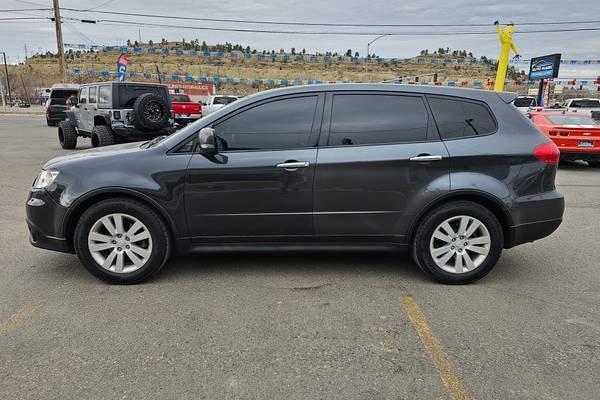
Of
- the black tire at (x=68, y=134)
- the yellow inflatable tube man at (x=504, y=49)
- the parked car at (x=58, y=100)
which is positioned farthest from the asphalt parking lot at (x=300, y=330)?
the parked car at (x=58, y=100)

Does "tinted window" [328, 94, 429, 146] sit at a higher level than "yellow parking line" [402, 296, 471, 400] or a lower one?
higher

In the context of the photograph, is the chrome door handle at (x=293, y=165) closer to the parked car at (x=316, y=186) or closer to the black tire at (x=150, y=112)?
the parked car at (x=316, y=186)

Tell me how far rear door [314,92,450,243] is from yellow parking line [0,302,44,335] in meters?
2.37

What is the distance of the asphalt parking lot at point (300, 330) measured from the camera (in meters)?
2.78

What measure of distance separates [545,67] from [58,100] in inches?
1122

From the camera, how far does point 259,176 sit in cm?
408

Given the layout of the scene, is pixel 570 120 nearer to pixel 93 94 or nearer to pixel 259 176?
pixel 259 176

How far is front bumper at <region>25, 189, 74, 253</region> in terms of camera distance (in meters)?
4.11

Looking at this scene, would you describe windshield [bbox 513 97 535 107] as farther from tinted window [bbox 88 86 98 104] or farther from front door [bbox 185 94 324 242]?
front door [bbox 185 94 324 242]

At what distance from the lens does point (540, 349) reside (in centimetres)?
318

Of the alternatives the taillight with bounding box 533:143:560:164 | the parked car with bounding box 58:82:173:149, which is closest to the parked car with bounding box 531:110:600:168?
the taillight with bounding box 533:143:560:164

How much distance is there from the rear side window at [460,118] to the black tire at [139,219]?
2.62m

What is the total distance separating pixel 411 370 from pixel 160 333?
1.73m

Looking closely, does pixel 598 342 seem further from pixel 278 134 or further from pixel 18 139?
pixel 18 139
